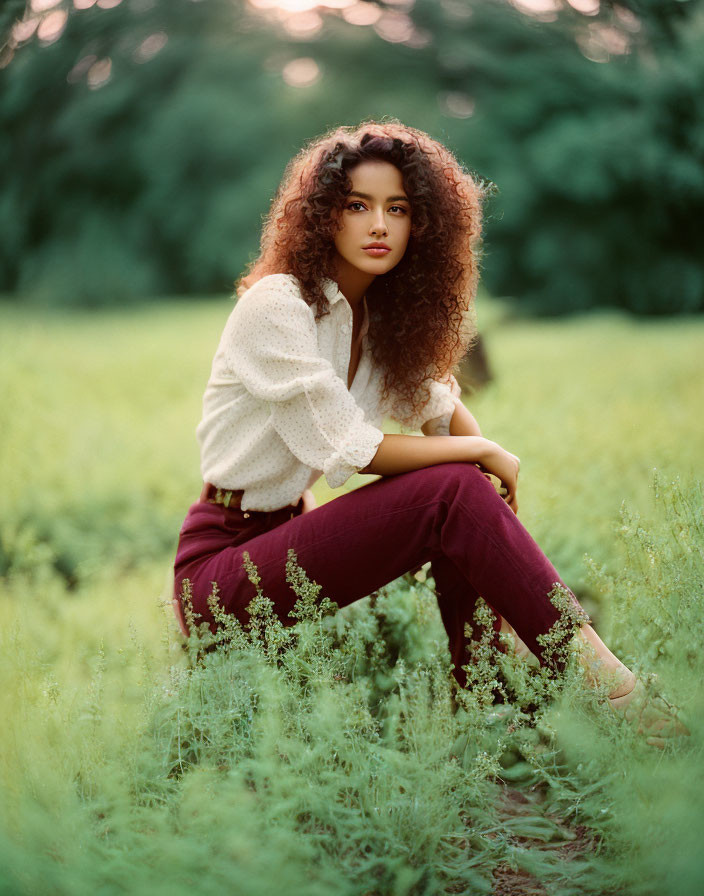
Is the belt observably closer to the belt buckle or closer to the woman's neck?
the belt buckle

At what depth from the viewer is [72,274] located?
19.3m

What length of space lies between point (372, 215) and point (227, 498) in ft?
2.66

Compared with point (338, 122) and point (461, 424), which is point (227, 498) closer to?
point (461, 424)

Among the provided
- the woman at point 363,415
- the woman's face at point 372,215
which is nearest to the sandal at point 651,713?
the woman at point 363,415

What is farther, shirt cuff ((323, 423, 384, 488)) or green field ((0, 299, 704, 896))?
shirt cuff ((323, 423, 384, 488))

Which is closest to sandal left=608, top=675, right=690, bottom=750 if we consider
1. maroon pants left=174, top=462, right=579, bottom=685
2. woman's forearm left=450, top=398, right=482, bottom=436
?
maroon pants left=174, top=462, right=579, bottom=685

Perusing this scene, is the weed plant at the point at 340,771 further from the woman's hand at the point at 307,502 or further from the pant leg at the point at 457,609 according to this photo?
the woman's hand at the point at 307,502

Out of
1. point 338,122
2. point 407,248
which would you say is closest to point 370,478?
point 407,248

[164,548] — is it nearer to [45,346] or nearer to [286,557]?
[286,557]

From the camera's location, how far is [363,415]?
7.44ft

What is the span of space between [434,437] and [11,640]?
1.11 m

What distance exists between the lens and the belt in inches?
92.5

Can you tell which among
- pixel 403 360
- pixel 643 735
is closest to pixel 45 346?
pixel 403 360

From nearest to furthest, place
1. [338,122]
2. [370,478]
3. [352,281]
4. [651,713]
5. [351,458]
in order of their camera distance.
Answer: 1. [651,713]
2. [351,458]
3. [352,281]
4. [370,478]
5. [338,122]
